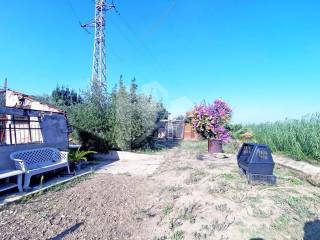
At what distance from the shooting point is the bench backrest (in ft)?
21.7

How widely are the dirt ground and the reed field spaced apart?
2024 millimetres

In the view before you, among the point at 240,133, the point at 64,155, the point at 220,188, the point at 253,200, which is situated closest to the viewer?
the point at 253,200

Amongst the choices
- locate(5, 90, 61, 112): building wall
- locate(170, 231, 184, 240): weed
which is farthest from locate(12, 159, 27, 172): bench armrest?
locate(5, 90, 61, 112): building wall

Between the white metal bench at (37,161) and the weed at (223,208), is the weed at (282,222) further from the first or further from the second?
the white metal bench at (37,161)

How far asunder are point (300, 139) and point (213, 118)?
5.08 meters

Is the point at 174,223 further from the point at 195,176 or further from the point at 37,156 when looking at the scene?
the point at 37,156

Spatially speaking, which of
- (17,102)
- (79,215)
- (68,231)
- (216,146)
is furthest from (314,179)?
(17,102)

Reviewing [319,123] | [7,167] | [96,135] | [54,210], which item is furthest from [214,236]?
[96,135]

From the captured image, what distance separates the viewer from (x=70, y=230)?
13.0 ft

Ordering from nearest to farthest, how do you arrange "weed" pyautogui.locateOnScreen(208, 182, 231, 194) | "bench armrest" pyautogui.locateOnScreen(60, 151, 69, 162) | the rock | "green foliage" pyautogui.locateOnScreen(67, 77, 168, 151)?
1. "weed" pyautogui.locateOnScreen(208, 182, 231, 194)
2. the rock
3. "bench armrest" pyautogui.locateOnScreen(60, 151, 69, 162)
4. "green foliage" pyautogui.locateOnScreen(67, 77, 168, 151)

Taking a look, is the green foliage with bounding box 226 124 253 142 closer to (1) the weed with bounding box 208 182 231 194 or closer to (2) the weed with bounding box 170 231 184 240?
(1) the weed with bounding box 208 182 231 194

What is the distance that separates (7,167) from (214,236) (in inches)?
204

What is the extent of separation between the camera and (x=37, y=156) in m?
7.23

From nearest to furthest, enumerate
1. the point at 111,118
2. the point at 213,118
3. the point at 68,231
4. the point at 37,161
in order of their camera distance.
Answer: the point at 68,231
the point at 37,161
the point at 111,118
the point at 213,118
